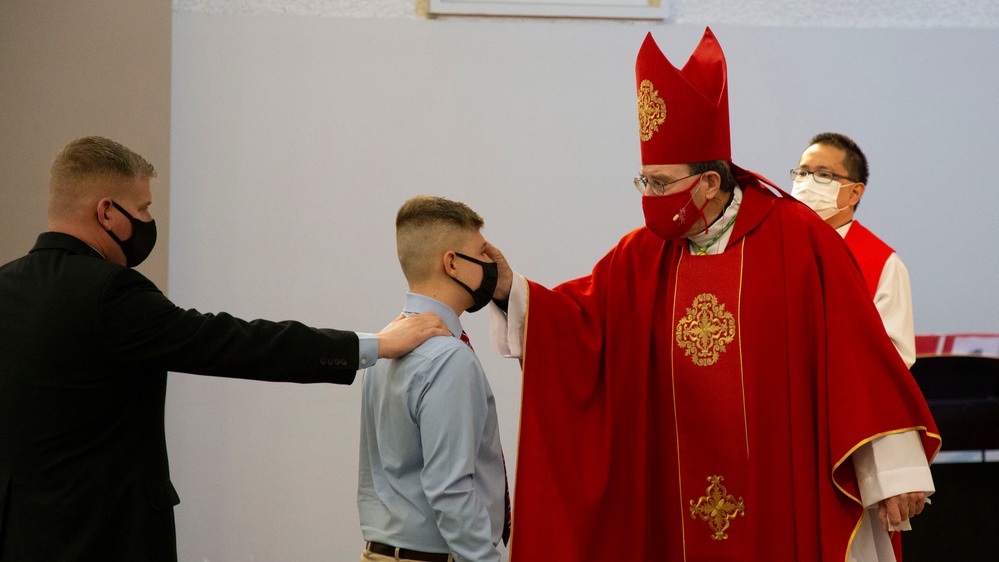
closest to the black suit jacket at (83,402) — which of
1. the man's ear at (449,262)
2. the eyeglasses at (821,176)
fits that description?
the man's ear at (449,262)

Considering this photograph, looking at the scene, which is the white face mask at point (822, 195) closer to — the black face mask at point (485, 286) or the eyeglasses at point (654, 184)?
the eyeglasses at point (654, 184)

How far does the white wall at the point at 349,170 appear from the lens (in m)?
4.01

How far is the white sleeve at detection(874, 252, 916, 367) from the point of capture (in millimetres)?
3182

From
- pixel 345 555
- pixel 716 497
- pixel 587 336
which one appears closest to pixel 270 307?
pixel 345 555

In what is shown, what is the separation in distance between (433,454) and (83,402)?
0.74 meters

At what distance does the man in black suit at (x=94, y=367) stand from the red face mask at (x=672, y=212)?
2.24 ft

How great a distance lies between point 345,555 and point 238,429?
720mm

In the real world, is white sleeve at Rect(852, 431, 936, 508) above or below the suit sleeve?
below

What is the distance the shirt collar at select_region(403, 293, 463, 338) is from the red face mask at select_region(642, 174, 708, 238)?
0.57 m

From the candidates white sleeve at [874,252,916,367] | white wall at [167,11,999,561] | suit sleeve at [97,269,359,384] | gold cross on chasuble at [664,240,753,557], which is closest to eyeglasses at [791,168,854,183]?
white sleeve at [874,252,916,367]

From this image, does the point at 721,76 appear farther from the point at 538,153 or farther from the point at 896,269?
the point at 538,153

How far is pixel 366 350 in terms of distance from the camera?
6.92 ft

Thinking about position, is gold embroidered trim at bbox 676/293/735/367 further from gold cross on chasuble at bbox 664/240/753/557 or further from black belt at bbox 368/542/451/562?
black belt at bbox 368/542/451/562

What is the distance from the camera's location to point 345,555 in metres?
4.07
